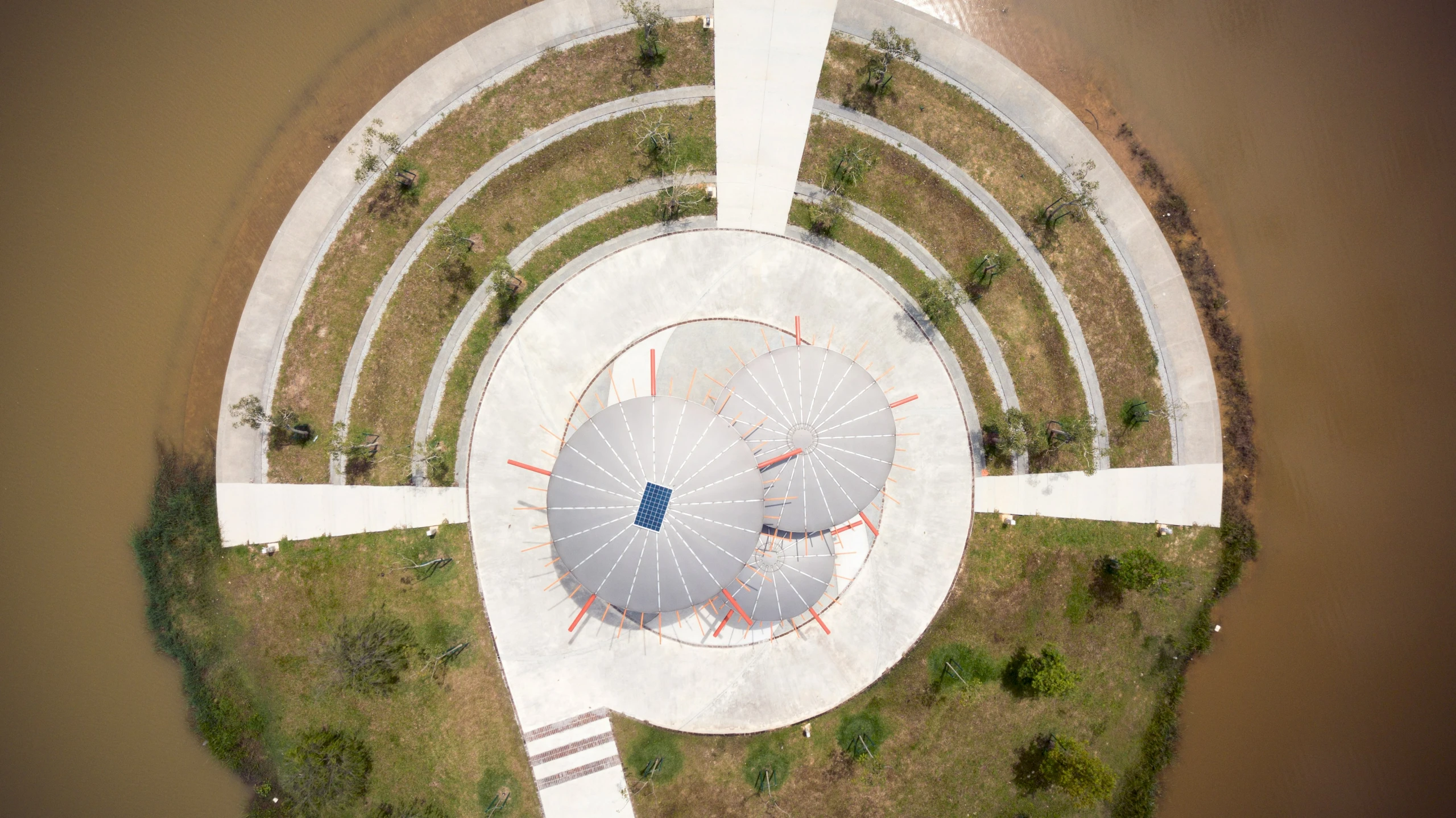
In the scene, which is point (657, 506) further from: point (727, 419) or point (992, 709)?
point (992, 709)

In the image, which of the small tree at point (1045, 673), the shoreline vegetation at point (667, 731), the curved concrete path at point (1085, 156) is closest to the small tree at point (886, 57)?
the shoreline vegetation at point (667, 731)

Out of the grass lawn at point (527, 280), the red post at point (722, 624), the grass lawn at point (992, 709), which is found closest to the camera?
the red post at point (722, 624)

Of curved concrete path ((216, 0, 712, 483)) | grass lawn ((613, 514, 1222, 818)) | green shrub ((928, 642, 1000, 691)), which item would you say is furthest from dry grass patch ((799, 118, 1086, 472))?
green shrub ((928, 642, 1000, 691))

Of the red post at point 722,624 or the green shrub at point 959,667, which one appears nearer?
the red post at point 722,624

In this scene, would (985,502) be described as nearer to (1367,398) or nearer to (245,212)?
(1367,398)

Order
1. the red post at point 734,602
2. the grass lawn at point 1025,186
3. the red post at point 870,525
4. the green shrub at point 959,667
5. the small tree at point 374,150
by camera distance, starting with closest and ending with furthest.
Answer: the red post at point 734,602
the green shrub at point 959,667
the red post at point 870,525
the small tree at point 374,150
the grass lawn at point 1025,186

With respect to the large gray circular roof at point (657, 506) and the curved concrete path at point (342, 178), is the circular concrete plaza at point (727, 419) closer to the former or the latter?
the large gray circular roof at point (657, 506)
